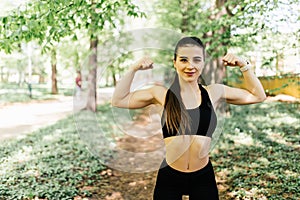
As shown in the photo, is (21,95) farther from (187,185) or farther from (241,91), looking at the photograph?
(241,91)

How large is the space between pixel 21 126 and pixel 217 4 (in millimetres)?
8920

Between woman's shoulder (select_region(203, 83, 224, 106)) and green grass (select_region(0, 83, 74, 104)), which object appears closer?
woman's shoulder (select_region(203, 83, 224, 106))

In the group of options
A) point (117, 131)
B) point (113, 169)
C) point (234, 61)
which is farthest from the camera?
point (113, 169)

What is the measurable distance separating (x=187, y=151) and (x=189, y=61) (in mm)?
679

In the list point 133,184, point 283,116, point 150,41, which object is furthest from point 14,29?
point 283,116

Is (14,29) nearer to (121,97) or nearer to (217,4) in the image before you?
(121,97)

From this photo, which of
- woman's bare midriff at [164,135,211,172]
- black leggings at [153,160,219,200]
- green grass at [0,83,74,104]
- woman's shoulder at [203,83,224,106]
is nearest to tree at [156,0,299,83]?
woman's shoulder at [203,83,224,106]

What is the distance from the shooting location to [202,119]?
2270 mm

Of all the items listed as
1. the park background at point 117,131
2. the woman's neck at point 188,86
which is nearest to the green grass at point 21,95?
the park background at point 117,131

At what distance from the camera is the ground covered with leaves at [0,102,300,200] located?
5.16 m

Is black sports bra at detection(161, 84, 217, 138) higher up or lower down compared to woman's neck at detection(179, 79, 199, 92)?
lower down

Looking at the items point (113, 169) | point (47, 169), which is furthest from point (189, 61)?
point (113, 169)

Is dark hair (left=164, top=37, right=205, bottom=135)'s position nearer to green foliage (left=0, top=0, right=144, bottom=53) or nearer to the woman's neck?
the woman's neck

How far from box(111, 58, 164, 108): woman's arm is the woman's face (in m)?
0.22
